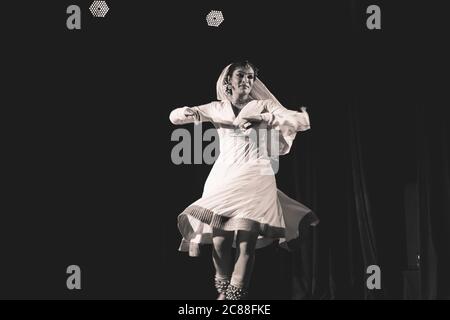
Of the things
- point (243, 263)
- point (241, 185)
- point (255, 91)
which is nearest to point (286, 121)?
point (255, 91)

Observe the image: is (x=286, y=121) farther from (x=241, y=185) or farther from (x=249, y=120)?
(x=241, y=185)

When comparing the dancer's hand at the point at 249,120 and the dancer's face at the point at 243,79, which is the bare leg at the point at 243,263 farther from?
the dancer's face at the point at 243,79

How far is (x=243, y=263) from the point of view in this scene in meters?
4.06

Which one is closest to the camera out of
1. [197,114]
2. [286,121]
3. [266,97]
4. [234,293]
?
[234,293]

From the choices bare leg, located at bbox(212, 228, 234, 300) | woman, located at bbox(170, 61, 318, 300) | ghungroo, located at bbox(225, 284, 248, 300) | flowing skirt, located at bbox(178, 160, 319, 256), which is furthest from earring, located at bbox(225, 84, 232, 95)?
ghungroo, located at bbox(225, 284, 248, 300)

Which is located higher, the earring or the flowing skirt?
the earring

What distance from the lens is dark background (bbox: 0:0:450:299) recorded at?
442cm

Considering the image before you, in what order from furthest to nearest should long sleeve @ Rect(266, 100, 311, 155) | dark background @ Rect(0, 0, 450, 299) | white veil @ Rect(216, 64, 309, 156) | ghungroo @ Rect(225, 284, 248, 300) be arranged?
dark background @ Rect(0, 0, 450, 299), white veil @ Rect(216, 64, 309, 156), long sleeve @ Rect(266, 100, 311, 155), ghungroo @ Rect(225, 284, 248, 300)

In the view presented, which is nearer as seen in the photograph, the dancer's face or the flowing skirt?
the flowing skirt

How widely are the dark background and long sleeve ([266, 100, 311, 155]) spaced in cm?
31

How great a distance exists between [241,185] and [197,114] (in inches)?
20.0

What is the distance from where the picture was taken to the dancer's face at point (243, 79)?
4242 millimetres

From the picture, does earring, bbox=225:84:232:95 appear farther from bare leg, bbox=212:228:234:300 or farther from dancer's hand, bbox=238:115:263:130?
bare leg, bbox=212:228:234:300
